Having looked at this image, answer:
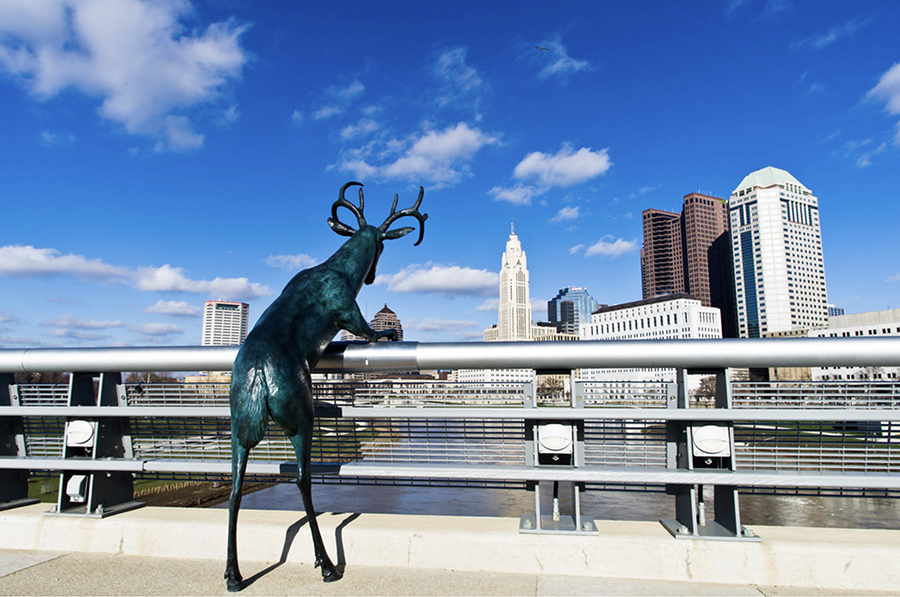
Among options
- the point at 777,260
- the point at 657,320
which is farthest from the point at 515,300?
the point at 777,260

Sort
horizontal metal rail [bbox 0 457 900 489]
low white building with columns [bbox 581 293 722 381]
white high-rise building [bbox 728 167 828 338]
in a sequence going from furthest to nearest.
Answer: white high-rise building [bbox 728 167 828 338] → low white building with columns [bbox 581 293 722 381] → horizontal metal rail [bbox 0 457 900 489]

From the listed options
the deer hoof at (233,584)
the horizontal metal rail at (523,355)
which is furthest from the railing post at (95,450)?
the deer hoof at (233,584)

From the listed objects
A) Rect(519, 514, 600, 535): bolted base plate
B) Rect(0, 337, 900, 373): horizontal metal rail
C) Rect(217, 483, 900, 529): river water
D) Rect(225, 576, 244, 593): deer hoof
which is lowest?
Rect(217, 483, 900, 529): river water

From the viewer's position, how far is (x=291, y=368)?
11.6 ft

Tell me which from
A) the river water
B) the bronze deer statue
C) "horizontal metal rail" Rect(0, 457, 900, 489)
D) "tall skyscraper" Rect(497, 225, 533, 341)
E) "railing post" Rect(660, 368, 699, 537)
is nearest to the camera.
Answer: the bronze deer statue

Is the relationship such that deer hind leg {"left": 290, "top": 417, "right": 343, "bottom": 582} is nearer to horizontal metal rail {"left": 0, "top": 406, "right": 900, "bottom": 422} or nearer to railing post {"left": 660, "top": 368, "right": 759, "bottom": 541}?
horizontal metal rail {"left": 0, "top": 406, "right": 900, "bottom": 422}

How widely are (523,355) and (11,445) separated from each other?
15.9 ft

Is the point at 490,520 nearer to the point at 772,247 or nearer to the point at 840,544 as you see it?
the point at 840,544

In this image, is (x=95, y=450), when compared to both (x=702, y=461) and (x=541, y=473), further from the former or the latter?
(x=702, y=461)

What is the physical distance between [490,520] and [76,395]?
3.72 metres

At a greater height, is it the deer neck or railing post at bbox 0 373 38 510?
the deer neck

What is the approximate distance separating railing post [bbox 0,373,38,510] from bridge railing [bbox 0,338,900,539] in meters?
0.01

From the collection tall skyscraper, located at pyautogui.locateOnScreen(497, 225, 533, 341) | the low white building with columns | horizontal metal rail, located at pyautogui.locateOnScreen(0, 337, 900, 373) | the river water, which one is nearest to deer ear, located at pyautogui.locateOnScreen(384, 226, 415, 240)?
Result: horizontal metal rail, located at pyautogui.locateOnScreen(0, 337, 900, 373)

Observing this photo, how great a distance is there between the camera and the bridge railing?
12.1ft
